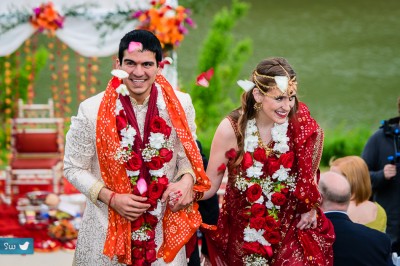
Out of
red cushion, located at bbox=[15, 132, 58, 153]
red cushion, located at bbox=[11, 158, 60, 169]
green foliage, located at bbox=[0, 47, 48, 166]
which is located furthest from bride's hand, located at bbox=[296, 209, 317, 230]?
green foliage, located at bbox=[0, 47, 48, 166]

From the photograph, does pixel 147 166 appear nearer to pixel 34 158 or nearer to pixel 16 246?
pixel 16 246

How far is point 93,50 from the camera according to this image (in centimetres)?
920

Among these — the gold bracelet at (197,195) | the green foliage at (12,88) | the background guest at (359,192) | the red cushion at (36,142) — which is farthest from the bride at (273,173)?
the green foliage at (12,88)

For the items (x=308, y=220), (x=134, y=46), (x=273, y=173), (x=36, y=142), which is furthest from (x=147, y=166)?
(x=36, y=142)

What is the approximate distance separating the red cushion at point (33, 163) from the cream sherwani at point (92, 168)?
5.18 meters

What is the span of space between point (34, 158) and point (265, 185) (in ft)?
18.9

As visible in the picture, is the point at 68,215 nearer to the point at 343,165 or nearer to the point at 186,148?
the point at 343,165

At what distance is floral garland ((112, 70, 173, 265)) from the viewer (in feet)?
13.8

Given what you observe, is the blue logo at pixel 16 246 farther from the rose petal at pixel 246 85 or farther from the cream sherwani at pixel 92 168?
the rose petal at pixel 246 85

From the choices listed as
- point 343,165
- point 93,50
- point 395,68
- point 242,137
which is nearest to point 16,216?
point 93,50

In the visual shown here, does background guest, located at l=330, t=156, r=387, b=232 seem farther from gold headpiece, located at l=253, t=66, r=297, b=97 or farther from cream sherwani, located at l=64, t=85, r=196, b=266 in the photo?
cream sherwani, located at l=64, t=85, r=196, b=266

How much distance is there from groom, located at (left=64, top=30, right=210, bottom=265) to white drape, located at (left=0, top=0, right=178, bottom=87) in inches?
179

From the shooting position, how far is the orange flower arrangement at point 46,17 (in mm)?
8711

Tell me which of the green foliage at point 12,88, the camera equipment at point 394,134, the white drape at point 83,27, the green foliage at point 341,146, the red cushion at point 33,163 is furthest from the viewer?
the green foliage at point 12,88
